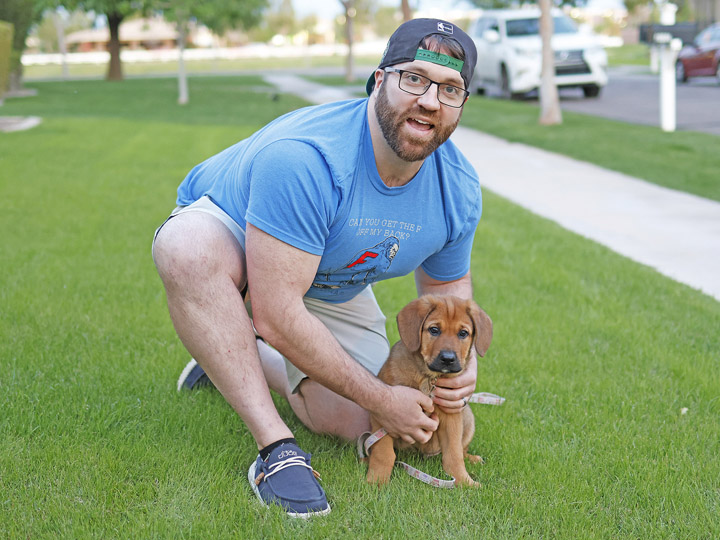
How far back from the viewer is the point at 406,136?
3.04m

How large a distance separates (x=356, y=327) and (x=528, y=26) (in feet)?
60.7

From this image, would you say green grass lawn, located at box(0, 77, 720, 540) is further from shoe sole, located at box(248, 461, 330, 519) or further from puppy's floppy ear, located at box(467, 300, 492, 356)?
puppy's floppy ear, located at box(467, 300, 492, 356)

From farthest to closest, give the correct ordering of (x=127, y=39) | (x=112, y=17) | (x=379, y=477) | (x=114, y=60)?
(x=127, y=39) → (x=114, y=60) → (x=112, y=17) → (x=379, y=477)

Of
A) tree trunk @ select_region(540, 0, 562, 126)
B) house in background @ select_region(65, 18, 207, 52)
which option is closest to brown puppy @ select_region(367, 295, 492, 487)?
→ tree trunk @ select_region(540, 0, 562, 126)

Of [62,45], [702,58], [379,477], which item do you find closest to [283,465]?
[379,477]

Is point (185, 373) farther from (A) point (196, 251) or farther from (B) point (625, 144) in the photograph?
(B) point (625, 144)

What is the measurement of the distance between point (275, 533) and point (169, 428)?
1032mm

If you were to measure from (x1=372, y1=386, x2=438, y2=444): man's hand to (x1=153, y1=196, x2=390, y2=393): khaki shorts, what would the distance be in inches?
16.2

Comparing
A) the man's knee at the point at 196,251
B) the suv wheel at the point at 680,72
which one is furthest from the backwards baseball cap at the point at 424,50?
the suv wheel at the point at 680,72

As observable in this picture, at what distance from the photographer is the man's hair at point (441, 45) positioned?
3049 mm

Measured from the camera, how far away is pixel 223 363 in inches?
125

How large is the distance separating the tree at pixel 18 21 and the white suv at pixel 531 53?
14.8 metres

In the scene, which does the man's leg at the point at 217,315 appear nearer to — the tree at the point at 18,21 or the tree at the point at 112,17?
the tree at the point at 18,21

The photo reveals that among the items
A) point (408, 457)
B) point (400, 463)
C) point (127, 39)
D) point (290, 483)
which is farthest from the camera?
point (127, 39)
